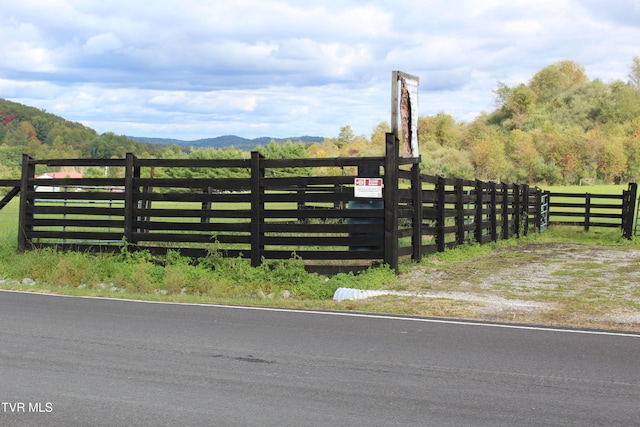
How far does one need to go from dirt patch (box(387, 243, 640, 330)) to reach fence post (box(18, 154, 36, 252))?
26.6 feet

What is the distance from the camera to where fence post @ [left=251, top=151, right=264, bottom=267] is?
13055 mm

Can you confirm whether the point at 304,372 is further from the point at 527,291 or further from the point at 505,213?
the point at 505,213

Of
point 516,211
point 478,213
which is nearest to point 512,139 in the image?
point 516,211

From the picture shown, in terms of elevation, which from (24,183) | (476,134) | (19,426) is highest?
(476,134)

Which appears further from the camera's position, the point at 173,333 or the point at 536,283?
the point at 536,283

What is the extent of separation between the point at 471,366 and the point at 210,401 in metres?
2.55

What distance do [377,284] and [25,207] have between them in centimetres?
815

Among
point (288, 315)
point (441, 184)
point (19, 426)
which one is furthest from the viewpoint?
point (441, 184)

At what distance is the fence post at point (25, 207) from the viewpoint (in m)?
15.1

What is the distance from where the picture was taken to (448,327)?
8617 millimetres

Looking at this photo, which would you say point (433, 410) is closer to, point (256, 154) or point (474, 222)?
point (256, 154)

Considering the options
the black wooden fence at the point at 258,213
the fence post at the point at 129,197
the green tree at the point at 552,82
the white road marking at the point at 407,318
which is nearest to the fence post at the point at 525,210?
the black wooden fence at the point at 258,213

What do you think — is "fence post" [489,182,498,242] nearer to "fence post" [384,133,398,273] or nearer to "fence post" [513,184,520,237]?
"fence post" [513,184,520,237]

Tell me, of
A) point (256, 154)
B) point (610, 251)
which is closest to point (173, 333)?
point (256, 154)
